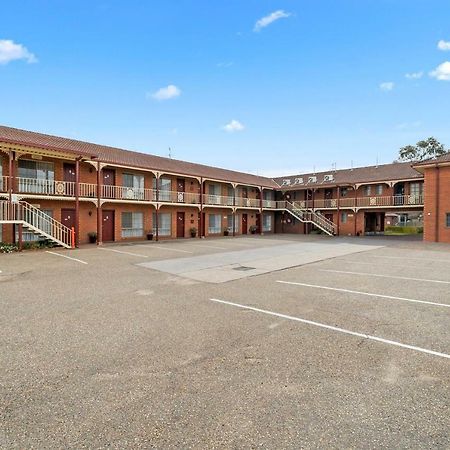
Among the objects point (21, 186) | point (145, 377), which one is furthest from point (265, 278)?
point (21, 186)

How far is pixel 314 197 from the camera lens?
35.8 metres

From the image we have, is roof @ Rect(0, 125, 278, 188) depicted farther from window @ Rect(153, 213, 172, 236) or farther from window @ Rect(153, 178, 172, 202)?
window @ Rect(153, 213, 172, 236)

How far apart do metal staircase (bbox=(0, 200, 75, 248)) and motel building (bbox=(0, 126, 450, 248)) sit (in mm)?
58

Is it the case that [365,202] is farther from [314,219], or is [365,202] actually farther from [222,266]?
[222,266]

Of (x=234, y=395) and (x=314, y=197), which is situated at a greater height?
(x=314, y=197)

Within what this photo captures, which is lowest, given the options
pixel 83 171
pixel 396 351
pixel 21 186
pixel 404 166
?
pixel 396 351

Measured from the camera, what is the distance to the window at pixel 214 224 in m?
30.3

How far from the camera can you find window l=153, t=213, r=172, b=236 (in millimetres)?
26016

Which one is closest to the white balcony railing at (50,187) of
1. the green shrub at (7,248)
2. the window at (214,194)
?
the green shrub at (7,248)

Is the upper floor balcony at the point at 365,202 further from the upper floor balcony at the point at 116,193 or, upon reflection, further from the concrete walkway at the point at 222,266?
the concrete walkway at the point at 222,266

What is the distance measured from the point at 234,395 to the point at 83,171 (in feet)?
69.7

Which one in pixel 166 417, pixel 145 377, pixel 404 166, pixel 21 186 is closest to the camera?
pixel 166 417

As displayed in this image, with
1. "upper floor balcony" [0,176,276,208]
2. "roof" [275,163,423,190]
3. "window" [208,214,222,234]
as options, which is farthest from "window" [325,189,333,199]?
"window" [208,214,222,234]

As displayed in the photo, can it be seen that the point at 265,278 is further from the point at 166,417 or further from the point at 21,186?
the point at 21,186
